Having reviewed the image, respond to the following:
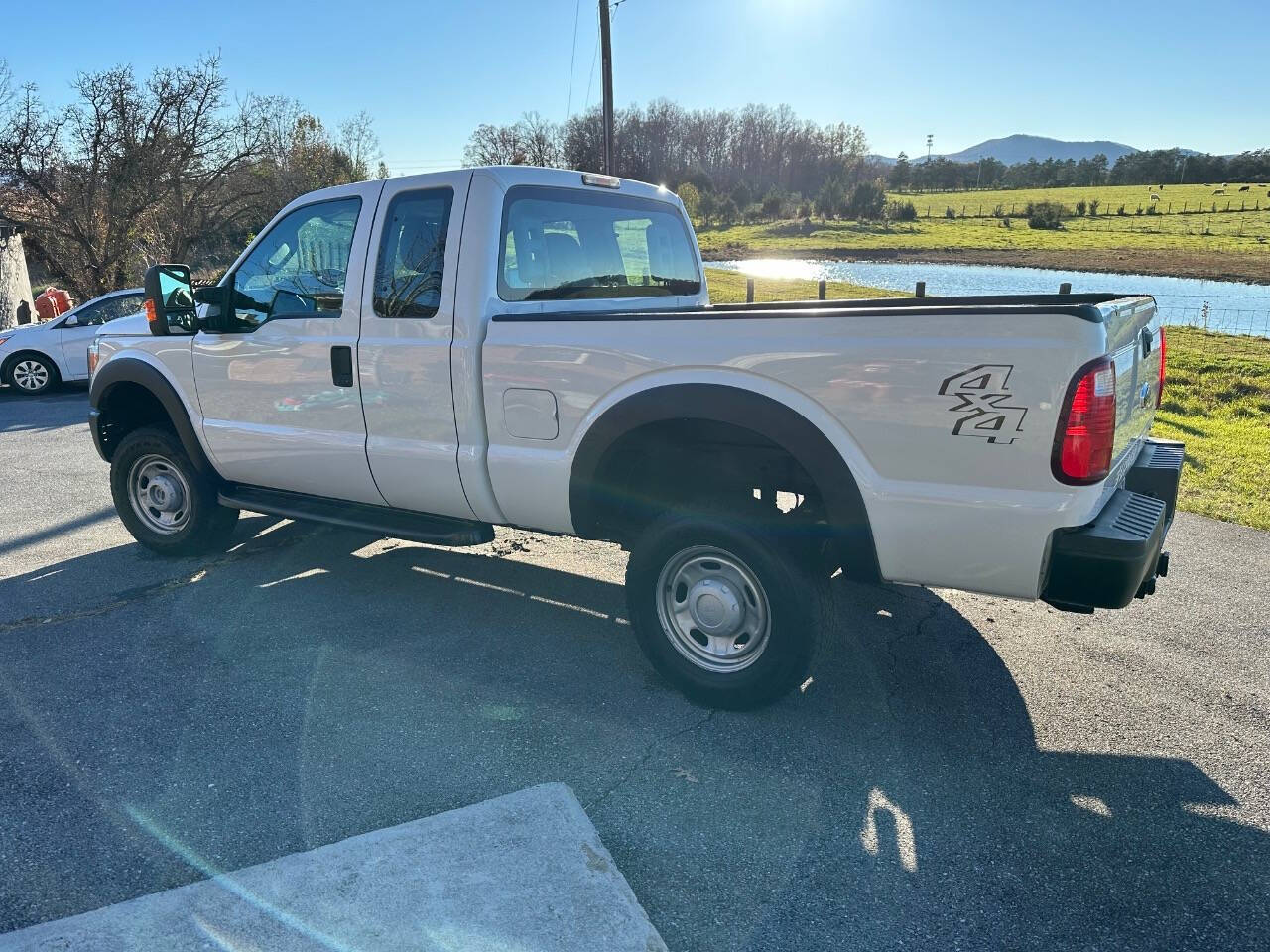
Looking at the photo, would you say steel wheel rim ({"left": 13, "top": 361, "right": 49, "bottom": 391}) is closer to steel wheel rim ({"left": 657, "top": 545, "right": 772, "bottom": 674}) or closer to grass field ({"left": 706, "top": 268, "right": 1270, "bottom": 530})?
→ steel wheel rim ({"left": 657, "top": 545, "right": 772, "bottom": 674})

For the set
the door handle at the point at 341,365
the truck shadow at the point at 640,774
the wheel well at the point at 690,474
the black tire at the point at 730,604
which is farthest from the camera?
the door handle at the point at 341,365

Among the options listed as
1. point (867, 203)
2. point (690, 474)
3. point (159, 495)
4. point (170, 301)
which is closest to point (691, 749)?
point (690, 474)

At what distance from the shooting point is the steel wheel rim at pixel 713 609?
336cm

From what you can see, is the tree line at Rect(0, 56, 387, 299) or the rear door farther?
the tree line at Rect(0, 56, 387, 299)

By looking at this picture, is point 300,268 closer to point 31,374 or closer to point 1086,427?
point 1086,427

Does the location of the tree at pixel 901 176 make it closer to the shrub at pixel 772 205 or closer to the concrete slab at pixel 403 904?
the shrub at pixel 772 205

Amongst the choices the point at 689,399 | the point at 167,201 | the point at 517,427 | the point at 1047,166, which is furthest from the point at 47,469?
the point at 1047,166

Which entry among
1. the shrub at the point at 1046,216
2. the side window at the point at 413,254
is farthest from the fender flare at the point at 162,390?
the shrub at the point at 1046,216

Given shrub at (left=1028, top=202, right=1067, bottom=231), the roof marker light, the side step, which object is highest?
shrub at (left=1028, top=202, right=1067, bottom=231)

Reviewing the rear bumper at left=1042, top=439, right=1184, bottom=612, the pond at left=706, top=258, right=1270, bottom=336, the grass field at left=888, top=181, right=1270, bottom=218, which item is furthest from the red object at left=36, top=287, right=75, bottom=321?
the grass field at left=888, top=181, right=1270, bottom=218

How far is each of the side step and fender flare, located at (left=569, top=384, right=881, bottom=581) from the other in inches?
37.3

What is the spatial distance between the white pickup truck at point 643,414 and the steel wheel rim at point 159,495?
20 millimetres

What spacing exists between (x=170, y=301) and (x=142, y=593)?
1654 mm

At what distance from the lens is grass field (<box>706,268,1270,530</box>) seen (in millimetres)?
6500
